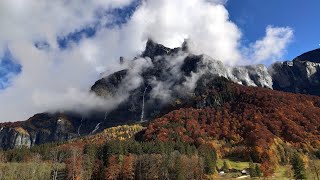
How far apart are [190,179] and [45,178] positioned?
64.5m

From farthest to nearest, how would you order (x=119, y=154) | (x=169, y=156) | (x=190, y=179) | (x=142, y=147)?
(x=142, y=147), (x=119, y=154), (x=169, y=156), (x=190, y=179)

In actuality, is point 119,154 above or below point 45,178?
above

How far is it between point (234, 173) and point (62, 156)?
90.8 metres

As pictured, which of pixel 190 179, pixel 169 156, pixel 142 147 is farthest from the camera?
pixel 142 147

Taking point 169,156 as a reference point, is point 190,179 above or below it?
below

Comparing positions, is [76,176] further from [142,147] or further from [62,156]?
[142,147]

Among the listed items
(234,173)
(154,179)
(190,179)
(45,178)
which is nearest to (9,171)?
(45,178)

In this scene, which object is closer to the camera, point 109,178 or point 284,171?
point 109,178

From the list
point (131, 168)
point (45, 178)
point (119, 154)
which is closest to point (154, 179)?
point (131, 168)

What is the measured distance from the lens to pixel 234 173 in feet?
631

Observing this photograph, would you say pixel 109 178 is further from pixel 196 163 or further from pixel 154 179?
pixel 196 163

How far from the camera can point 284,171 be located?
200 m

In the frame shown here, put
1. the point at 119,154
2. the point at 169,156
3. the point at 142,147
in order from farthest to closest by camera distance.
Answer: the point at 142,147
the point at 119,154
the point at 169,156

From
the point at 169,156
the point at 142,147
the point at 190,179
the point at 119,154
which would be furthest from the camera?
the point at 142,147
